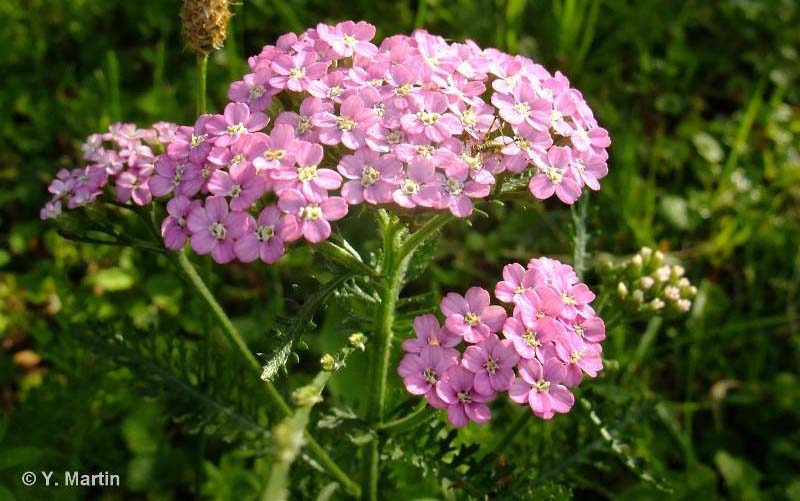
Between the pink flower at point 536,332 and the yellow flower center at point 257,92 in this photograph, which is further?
the yellow flower center at point 257,92

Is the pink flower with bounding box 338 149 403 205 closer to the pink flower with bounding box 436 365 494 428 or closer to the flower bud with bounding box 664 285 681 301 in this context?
the pink flower with bounding box 436 365 494 428

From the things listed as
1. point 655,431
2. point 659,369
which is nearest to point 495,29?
point 659,369

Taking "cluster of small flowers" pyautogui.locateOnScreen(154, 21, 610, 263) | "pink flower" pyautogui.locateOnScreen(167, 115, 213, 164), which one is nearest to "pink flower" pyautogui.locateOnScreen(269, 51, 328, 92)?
"cluster of small flowers" pyautogui.locateOnScreen(154, 21, 610, 263)

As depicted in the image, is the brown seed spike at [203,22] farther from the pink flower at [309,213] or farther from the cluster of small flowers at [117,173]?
the pink flower at [309,213]

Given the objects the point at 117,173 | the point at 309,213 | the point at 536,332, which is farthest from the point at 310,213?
the point at 117,173

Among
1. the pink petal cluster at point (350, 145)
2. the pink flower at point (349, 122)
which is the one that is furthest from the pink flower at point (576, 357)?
the pink flower at point (349, 122)

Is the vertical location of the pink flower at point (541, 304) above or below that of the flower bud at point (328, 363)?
above
